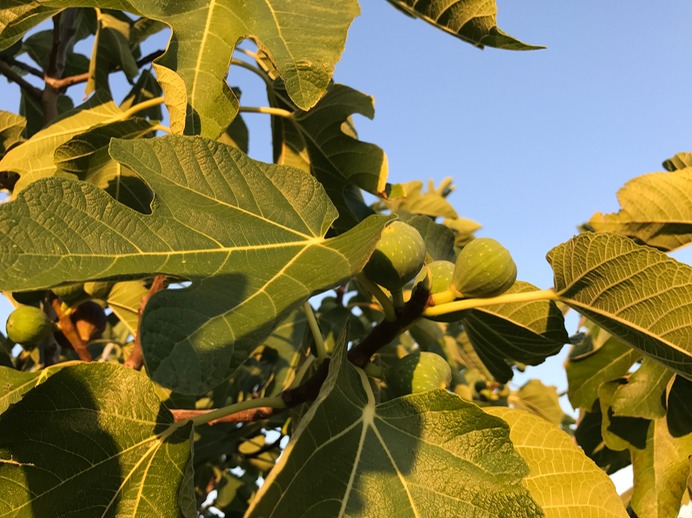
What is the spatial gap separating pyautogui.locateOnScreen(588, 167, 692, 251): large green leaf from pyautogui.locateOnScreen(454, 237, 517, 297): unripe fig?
2.23ft

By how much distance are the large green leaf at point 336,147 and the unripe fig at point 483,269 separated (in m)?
0.68

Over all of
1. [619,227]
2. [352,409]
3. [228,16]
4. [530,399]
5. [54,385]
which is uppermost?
[228,16]

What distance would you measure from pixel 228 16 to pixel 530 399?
9.94ft

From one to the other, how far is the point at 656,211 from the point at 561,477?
2.82ft

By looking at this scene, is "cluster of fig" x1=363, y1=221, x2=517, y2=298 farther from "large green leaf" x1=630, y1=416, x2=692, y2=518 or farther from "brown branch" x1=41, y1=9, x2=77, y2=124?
"brown branch" x1=41, y1=9, x2=77, y2=124

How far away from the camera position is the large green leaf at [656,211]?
66.2 inches

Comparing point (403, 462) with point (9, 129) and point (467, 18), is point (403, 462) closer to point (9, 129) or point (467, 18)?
point (467, 18)

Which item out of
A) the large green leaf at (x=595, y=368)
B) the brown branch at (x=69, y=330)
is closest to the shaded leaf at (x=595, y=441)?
the large green leaf at (x=595, y=368)

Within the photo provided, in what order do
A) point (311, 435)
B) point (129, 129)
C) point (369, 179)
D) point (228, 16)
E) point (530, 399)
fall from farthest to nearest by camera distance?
1. point (530, 399)
2. point (369, 179)
3. point (129, 129)
4. point (228, 16)
5. point (311, 435)

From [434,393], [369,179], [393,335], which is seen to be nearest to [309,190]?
[393,335]

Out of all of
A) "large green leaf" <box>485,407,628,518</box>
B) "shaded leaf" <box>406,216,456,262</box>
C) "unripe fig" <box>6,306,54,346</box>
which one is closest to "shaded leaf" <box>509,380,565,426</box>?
"shaded leaf" <box>406,216,456,262</box>

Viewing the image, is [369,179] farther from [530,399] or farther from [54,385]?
[530,399]

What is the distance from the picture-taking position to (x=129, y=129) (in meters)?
1.75

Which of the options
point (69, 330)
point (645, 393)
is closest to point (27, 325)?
point (69, 330)
